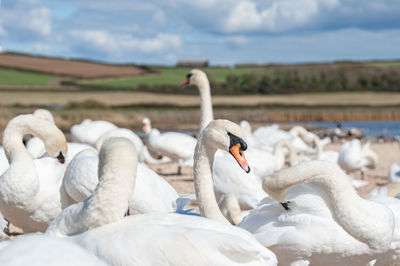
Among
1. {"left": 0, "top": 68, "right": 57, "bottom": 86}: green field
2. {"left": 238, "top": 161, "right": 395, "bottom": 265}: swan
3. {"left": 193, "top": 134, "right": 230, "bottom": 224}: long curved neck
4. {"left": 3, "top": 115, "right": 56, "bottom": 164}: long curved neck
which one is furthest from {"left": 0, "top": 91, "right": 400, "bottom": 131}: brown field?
{"left": 238, "top": 161, "right": 395, "bottom": 265}: swan

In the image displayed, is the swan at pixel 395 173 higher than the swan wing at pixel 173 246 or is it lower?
lower

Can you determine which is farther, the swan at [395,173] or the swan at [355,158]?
the swan at [355,158]

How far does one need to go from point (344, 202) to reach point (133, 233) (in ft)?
6.71

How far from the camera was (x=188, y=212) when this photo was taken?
5508mm

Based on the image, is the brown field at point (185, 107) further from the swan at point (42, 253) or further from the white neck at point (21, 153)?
the swan at point (42, 253)

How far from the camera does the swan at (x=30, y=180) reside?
20.6 ft

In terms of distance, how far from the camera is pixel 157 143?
14.7 meters

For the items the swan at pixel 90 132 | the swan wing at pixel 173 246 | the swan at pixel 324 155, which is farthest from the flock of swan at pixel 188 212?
the swan at pixel 324 155

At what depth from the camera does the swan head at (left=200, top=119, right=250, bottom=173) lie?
16.1ft

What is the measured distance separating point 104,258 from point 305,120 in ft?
158

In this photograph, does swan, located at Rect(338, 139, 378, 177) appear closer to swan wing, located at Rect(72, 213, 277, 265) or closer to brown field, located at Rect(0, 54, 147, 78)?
swan wing, located at Rect(72, 213, 277, 265)

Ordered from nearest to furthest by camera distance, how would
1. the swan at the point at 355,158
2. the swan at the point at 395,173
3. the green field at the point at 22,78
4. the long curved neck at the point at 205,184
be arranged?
the long curved neck at the point at 205,184 < the swan at the point at 395,173 < the swan at the point at 355,158 < the green field at the point at 22,78

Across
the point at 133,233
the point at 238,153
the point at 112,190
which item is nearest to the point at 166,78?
the point at 238,153

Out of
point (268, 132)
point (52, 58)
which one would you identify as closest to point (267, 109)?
point (52, 58)
